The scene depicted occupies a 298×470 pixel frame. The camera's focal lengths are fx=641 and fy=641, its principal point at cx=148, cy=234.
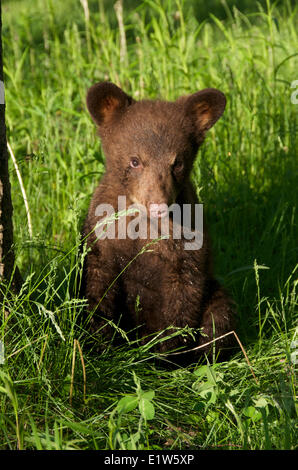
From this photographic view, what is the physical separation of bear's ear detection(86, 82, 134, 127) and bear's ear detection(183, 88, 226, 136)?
1.14 ft

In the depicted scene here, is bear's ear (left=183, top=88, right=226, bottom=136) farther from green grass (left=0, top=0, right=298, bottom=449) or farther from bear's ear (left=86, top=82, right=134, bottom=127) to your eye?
green grass (left=0, top=0, right=298, bottom=449)

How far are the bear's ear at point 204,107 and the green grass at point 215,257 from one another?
25.5 inches

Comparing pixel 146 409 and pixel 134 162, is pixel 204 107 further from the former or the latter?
pixel 146 409

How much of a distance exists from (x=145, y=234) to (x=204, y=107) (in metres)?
0.86

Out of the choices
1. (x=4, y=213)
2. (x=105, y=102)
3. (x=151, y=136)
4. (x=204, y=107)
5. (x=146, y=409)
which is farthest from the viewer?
(x=204, y=107)

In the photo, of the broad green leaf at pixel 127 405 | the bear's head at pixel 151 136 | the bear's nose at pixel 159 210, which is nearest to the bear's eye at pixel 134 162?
the bear's head at pixel 151 136

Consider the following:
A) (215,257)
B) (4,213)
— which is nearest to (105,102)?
(4,213)

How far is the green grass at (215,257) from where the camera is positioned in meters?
2.61

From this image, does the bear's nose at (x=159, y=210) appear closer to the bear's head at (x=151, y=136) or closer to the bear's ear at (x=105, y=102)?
the bear's head at (x=151, y=136)

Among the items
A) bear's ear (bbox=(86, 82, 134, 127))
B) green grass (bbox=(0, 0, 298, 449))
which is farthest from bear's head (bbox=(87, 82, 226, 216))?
green grass (bbox=(0, 0, 298, 449))

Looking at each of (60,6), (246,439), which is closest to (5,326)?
(246,439)

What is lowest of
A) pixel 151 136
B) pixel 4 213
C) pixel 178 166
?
pixel 4 213

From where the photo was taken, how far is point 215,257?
4.46 meters

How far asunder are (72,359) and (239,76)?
11.2 feet
